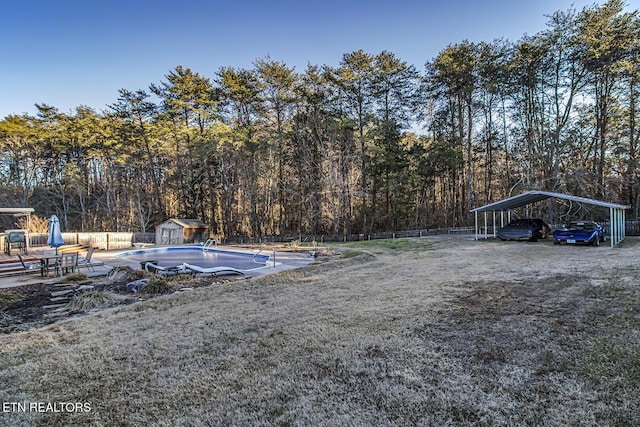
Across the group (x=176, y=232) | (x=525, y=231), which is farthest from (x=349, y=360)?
(x=176, y=232)

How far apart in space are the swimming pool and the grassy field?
5420mm

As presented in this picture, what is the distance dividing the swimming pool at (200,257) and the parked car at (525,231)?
35.1ft

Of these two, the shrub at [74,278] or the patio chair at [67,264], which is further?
the patio chair at [67,264]

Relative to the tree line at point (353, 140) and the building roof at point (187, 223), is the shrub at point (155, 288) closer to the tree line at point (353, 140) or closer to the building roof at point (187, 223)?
the building roof at point (187, 223)

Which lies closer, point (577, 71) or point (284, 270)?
point (284, 270)

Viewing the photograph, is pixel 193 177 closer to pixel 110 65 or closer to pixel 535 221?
pixel 110 65

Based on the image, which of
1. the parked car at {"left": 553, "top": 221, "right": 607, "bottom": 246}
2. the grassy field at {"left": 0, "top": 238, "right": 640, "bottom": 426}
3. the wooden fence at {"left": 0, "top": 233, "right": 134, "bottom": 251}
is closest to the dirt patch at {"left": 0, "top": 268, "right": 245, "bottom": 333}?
the grassy field at {"left": 0, "top": 238, "right": 640, "bottom": 426}

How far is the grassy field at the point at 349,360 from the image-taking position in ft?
6.89

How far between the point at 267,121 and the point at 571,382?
72.0 feet

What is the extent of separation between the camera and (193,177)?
24062mm

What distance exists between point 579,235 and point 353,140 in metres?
12.7

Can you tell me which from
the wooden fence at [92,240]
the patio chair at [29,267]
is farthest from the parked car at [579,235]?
the wooden fence at [92,240]

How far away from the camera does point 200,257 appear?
1303 centimetres

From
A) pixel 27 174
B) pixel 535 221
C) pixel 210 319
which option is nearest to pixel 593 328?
pixel 210 319
